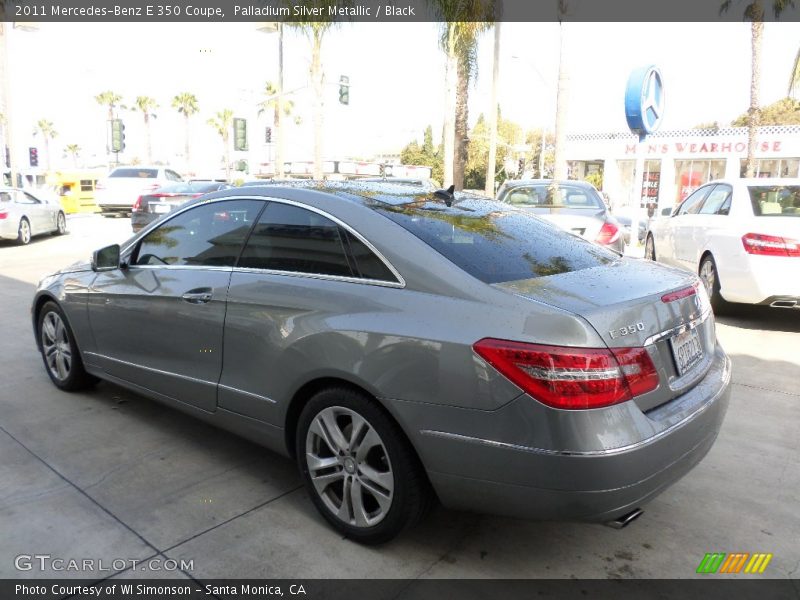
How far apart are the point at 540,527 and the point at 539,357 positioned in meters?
1.16

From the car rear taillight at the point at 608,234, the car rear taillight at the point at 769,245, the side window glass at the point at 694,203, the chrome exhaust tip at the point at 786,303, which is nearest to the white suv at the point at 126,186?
the car rear taillight at the point at 608,234

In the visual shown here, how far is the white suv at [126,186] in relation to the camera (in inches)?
898

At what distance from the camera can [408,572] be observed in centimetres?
276

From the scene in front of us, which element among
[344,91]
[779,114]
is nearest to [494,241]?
[344,91]

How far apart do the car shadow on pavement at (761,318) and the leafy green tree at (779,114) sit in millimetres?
53659

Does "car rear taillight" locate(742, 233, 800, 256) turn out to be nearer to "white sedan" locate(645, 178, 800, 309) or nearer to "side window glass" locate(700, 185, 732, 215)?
"white sedan" locate(645, 178, 800, 309)

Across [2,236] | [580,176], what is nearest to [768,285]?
[2,236]

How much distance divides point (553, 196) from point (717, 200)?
2.65 metres

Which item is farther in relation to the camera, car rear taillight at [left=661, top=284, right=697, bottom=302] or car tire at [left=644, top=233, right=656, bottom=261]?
car tire at [left=644, top=233, right=656, bottom=261]

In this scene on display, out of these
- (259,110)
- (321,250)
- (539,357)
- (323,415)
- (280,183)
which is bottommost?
(323,415)

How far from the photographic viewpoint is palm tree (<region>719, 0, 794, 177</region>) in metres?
18.0

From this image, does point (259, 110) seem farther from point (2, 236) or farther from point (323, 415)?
point (323, 415)

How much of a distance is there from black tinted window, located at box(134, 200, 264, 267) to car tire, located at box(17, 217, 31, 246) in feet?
39.9

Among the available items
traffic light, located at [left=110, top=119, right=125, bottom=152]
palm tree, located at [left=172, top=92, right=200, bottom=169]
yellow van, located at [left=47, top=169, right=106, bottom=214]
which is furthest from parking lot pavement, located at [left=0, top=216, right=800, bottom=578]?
palm tree, located at [left=172, top=92, right=200, bottom=169]
